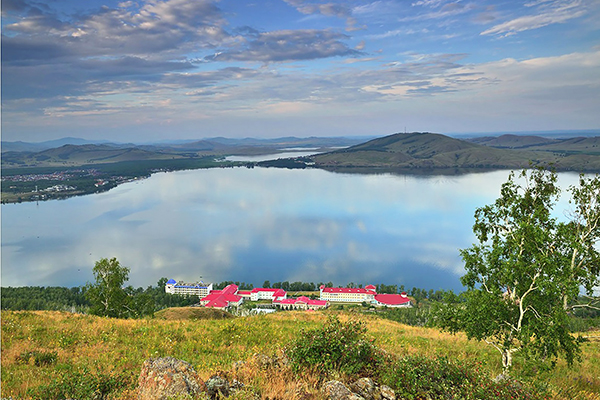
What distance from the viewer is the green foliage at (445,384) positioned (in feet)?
20.8

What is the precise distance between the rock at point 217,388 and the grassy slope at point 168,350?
517 mm

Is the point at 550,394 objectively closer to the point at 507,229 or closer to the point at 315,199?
the point at 507,229

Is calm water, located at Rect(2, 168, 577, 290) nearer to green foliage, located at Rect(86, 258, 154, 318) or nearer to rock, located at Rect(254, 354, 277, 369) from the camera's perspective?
green foliage, located at Rect(86, 258, 154, 318)

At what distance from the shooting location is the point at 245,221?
406ft

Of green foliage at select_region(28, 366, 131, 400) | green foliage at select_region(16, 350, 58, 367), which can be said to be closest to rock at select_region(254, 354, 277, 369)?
green foliage at select_region(28, 366, 131, 400)

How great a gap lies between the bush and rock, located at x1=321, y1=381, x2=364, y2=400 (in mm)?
778

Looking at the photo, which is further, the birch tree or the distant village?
the distant village

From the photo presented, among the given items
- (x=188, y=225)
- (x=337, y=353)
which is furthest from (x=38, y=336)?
(x=188, y=225)

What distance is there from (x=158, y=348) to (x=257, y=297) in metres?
59.3

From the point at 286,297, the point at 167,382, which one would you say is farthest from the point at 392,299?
the point at 167,382

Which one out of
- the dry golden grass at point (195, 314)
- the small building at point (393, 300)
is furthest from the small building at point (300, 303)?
the dry golden grass at point (195, 314)

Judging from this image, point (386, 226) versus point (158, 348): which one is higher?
point (158, 348)

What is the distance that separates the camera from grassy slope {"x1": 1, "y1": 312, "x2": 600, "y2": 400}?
26.9 ft

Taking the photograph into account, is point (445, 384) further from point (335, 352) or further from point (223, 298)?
point (223, 298)
